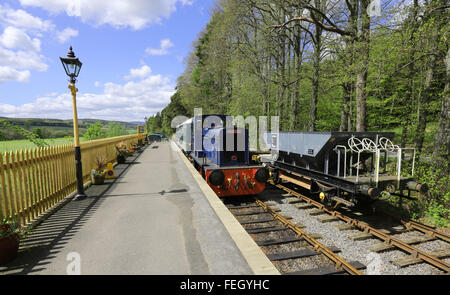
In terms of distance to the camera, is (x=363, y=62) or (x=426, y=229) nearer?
(x=426, y=229)

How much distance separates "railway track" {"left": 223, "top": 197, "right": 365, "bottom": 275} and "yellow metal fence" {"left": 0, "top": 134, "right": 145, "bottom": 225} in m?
5.20

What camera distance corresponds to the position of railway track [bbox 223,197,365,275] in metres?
4.32

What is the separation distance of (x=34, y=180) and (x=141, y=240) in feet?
10.8

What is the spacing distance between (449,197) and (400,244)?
3.55 meters

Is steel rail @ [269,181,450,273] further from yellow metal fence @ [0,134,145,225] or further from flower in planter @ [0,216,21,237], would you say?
yellow metal fence @ [0,134,145,225]

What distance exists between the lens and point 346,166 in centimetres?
758

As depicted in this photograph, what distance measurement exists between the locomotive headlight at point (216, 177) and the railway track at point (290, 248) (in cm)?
112

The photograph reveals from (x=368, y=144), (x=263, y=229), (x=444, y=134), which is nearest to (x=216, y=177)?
(x=263, y=229)

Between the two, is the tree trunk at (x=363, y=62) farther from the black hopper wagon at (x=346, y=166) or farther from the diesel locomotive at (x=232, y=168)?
the diesel locomotive at (x=232, y=168)

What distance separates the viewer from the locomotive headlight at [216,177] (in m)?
7.34

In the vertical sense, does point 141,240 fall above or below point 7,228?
below

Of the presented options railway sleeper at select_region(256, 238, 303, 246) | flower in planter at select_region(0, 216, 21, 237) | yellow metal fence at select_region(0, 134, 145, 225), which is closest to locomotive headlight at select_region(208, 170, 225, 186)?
railway sleeper at select_region(256, 238, 303, 246)

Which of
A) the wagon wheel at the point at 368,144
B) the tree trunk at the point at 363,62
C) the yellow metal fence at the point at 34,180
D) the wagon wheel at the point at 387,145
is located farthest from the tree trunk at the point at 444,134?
the yellow metal fence at the point at 34,180

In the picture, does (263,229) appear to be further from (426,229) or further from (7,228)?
(7,228)
